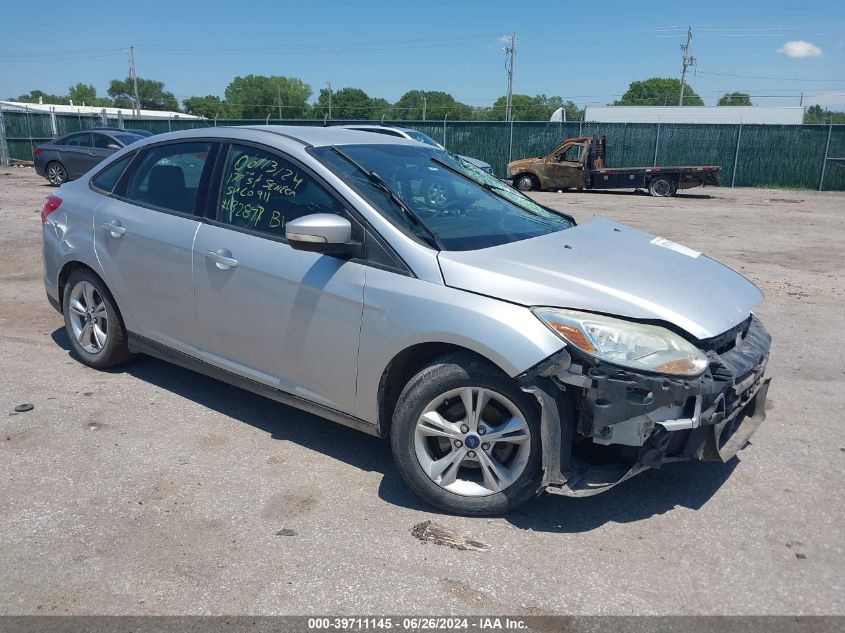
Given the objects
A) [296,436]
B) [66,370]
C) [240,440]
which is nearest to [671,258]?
[296,436]

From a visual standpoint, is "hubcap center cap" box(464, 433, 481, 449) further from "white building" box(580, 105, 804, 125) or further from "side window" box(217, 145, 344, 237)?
"white building" box(580, 105, 804, 125)

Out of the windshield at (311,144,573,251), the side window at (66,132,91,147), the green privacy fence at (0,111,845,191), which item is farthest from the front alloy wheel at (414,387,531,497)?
the green privacy fence at (0,111,845,191)

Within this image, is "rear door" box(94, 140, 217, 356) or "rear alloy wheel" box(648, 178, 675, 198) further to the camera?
"rear alloy wheel" box(648, 178, 675, 198)

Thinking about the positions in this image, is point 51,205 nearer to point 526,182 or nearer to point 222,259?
point 222,259

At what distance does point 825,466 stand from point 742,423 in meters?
0.75

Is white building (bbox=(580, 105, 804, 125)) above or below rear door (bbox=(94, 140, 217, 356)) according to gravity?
above

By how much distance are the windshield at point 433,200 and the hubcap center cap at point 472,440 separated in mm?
902

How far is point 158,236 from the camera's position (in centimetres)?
432

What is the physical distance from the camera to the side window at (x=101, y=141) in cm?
1722

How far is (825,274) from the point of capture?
9.09m

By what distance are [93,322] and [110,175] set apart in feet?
3.45

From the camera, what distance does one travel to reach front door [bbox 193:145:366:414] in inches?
139

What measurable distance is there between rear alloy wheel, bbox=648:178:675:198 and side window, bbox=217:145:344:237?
64.6ft

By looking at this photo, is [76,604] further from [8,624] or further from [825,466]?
[825,466]
